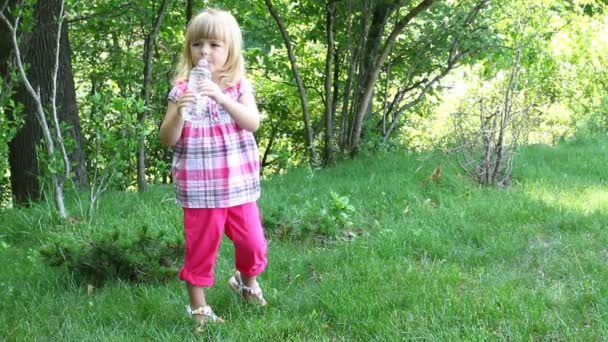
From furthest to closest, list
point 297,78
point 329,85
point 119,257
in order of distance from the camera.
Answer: point 329,85 → point 297,78 → point 119,257

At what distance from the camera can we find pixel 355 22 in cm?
800

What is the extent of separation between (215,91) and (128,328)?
49.1 inches

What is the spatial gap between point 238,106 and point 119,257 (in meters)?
1.44

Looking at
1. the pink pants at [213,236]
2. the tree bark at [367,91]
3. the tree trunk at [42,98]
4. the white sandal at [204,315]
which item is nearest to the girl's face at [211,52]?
the pink pants at [213,236]

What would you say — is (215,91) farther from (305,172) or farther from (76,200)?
(305,172)

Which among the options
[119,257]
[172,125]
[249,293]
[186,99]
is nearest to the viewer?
[186,99]

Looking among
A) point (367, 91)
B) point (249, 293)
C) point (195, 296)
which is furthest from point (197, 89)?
point (367, 91)

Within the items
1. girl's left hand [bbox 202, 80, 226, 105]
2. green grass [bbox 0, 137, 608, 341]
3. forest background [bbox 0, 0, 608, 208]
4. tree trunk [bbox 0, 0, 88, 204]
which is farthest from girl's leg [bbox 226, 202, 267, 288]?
tree trunk [bbox 0, 0, 88, 204]

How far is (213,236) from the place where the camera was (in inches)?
110

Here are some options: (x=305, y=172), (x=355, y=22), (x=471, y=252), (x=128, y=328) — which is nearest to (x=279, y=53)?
(x=355, y=22)

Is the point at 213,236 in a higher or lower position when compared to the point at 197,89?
lower

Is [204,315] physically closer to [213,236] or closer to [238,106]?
[213,236]

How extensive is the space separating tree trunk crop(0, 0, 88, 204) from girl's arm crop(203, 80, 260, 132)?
415 centimetres

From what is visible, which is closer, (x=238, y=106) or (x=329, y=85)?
(x=238, y=106)
